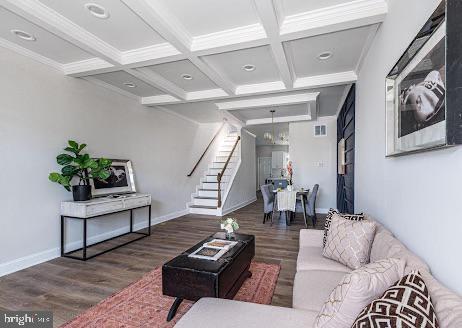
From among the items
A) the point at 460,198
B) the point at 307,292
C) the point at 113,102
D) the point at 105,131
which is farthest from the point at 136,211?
the point at 460,198

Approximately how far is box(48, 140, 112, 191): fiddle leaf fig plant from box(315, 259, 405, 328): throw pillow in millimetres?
3487

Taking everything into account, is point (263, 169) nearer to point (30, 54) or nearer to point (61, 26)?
point (30, 54)

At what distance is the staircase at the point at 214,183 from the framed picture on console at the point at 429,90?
5.34m

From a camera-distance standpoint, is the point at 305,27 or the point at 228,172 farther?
the point at 228,172

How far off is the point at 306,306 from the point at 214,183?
616cm

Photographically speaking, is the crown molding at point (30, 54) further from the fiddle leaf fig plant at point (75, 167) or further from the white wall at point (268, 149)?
the white wall at point (268, 149)

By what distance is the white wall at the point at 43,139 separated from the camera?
3029mm

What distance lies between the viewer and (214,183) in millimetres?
7629

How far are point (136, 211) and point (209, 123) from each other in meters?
3.75

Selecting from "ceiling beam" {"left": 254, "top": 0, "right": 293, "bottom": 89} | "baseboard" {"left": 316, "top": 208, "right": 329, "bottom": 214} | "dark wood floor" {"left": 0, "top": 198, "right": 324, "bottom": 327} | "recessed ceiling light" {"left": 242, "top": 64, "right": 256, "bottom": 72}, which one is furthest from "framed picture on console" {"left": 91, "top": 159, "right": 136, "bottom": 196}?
"baseboard" {"left": 316, "top": 208, "right": 329, "bottom": 214}

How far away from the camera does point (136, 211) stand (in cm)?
500

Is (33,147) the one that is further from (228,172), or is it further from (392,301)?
(228,172)

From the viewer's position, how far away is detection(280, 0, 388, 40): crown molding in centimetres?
232

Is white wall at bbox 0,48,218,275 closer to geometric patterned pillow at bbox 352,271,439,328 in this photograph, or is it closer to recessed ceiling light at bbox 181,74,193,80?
recessed ceiling light at bbox 181,74,193,80
